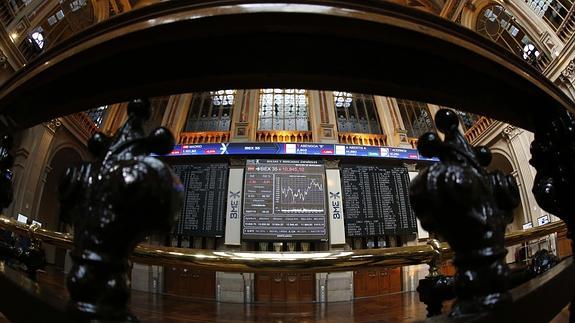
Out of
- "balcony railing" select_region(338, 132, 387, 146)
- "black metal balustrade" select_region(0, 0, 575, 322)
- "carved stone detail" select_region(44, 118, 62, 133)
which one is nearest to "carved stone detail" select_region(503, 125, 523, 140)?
"balcony railing" select_region(338, 132, 387, 146)

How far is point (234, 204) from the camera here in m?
8.98

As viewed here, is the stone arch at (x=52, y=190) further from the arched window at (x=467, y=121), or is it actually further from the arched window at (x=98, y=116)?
the arched window at (x=467, y=121)

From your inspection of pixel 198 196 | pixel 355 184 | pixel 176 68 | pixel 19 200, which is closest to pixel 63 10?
pixel 19 200

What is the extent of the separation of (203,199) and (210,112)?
334cm

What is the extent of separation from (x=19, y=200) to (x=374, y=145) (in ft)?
29.9

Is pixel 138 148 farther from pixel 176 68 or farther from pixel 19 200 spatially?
pixel 19 200

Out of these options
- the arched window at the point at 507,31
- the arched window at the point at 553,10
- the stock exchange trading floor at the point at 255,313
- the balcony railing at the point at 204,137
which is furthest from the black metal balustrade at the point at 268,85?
the balcony railing at the point at 204,137

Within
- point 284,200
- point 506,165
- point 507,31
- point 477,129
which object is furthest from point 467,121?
point 284,200

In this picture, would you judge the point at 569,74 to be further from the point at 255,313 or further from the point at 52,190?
the point at 52,190

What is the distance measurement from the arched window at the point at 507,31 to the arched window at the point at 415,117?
3.00m

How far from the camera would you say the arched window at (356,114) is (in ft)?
35.3

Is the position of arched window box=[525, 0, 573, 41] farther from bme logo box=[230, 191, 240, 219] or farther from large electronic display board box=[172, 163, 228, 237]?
large electronic display board box=[172, 163, 228, 237]

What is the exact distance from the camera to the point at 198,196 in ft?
30.2

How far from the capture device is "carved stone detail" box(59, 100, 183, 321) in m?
0.30
